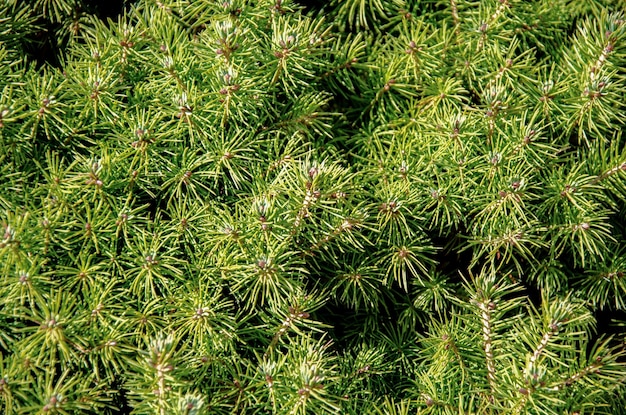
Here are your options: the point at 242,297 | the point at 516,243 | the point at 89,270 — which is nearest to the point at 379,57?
the point at 516,243

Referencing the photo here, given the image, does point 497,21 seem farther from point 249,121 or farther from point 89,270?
point 89,270

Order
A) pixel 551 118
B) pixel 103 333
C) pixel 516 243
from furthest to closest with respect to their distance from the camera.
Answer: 1. pixel 551 118
2. pixel 516 243
3. pixel 103 333

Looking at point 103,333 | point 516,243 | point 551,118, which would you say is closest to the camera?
point 103,333

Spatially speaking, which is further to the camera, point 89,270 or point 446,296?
point 446,296

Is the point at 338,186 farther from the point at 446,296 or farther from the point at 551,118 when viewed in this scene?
the point at 551,118

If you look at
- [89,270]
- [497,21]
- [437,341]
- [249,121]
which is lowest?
[437,341]

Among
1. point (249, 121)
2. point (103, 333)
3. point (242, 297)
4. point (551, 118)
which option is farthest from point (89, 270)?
point (551, 118)

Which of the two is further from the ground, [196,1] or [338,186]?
[196,1]
